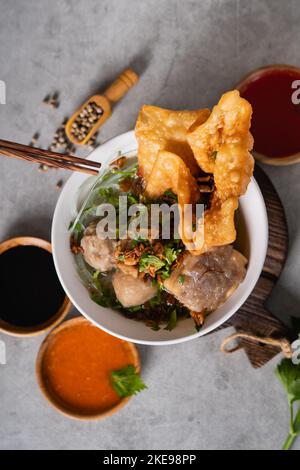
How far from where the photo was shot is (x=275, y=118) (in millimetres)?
3227

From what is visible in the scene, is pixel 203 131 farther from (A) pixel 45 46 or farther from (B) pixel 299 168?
(A) pixel 45 46

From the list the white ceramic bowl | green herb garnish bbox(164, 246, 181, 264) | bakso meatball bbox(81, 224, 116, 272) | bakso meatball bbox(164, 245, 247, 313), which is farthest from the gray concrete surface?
green herb garnish bbox(164, 246, 181, 264)

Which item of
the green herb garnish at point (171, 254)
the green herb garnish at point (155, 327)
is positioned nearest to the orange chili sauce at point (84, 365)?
the green herb garnish at point (155, 327)

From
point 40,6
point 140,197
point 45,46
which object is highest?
point 40,6

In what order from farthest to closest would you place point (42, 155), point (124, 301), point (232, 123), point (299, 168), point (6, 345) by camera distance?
point (6, 345)
point (299, 168)
point (124, 301)
point (42, 155)
point (232, 123)

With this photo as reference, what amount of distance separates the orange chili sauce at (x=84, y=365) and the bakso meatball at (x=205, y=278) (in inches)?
34.5

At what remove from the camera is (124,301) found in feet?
9.32

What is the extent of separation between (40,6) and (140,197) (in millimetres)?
1583

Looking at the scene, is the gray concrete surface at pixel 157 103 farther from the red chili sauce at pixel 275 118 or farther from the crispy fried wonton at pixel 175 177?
the crispy fried wonton at pixel 175 177

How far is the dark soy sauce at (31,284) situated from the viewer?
3.39 m

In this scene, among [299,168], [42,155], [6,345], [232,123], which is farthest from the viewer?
[6,345]

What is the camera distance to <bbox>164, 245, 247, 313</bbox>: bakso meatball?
8.98ft

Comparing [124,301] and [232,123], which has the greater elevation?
[232,123]

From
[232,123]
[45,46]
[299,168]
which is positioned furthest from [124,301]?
[45,46]
